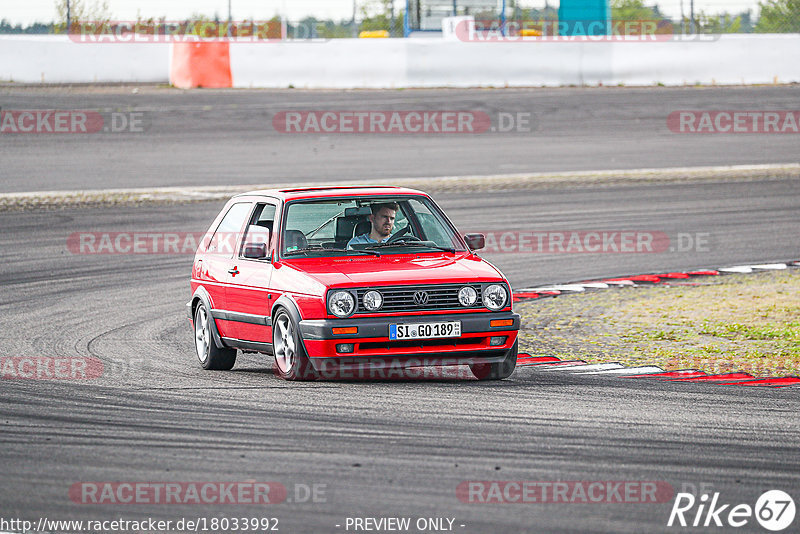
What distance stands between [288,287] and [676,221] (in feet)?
38.1

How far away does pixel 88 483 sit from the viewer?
5.66 meters

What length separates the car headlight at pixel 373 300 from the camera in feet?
26.7

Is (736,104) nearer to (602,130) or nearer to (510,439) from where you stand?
(602,130)

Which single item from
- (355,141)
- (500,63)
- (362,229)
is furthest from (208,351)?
(500,63)

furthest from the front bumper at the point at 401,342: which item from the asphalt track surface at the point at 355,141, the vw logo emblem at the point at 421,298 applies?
the asphalt track surface at the point at 355,141

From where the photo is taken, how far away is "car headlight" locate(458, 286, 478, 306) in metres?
8.30

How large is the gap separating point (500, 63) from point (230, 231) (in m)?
22.6

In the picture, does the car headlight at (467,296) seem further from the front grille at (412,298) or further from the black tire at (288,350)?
the black tire at (288,350)

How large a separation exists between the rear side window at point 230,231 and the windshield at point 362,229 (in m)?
0.61

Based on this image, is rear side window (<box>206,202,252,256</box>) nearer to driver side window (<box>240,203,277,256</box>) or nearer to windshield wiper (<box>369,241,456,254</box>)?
driver side window (<box>240,203,277,256</box>)

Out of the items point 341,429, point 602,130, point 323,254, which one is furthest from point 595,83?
point 341,429

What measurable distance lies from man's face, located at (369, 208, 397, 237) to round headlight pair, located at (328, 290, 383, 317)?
3.71 ft

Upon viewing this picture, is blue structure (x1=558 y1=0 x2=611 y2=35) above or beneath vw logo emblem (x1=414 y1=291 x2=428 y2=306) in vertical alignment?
above

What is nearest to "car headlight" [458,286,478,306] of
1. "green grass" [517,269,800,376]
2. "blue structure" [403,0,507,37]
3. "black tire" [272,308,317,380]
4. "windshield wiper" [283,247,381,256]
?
"windshield wiper" [283,247,381,256]
